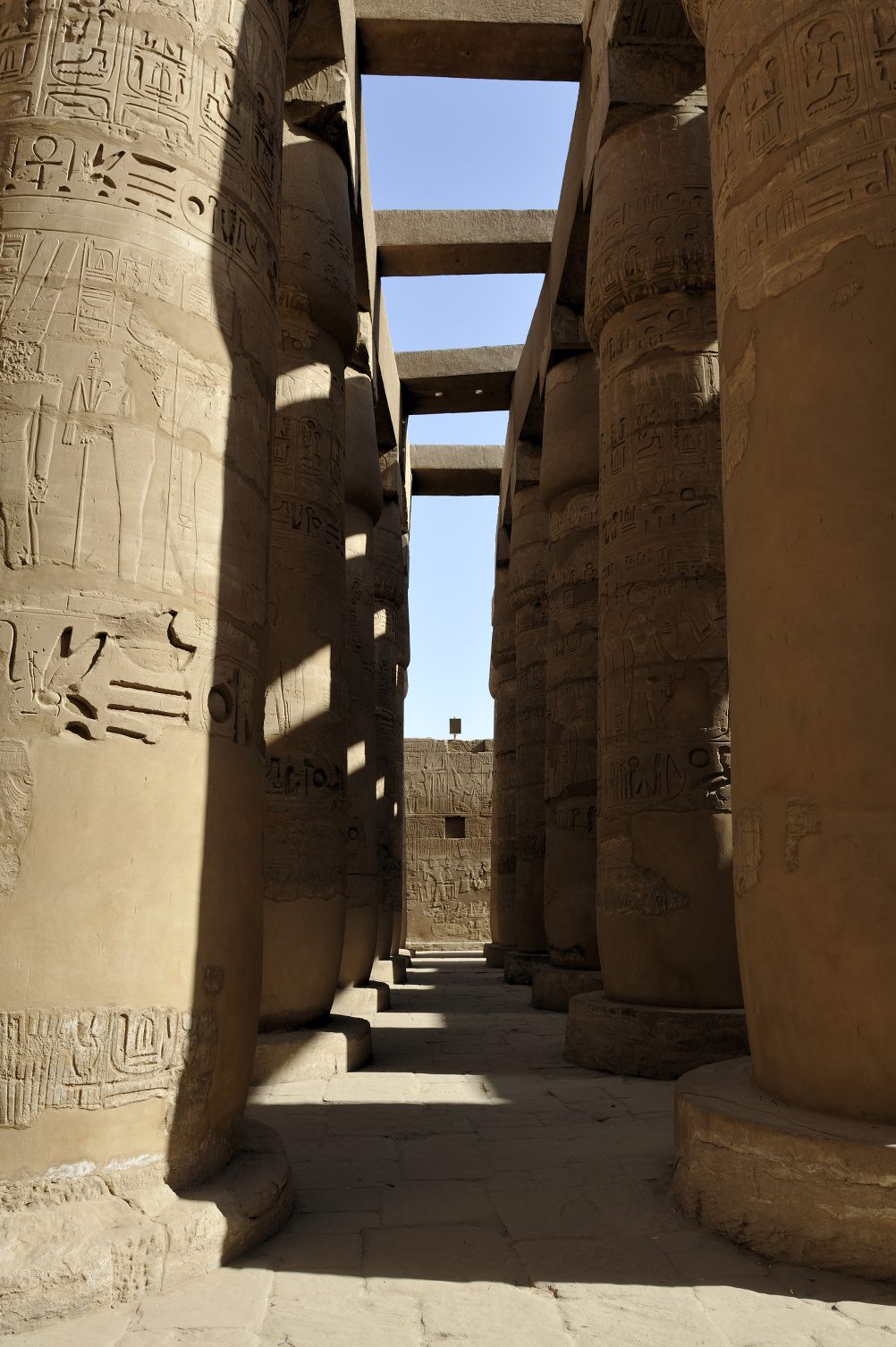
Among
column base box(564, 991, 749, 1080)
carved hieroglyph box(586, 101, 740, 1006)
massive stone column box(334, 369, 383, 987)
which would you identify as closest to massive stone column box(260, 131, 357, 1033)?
column base box(564, 991, 749, 1080)

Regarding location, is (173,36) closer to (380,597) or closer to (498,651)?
(380,597)

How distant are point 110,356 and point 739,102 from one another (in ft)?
7.59

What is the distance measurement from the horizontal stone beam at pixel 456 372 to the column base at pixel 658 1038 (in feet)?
34.7

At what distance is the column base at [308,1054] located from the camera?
16.8 feet

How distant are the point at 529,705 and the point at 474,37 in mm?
6841

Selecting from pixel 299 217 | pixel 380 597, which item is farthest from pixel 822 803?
pixel 380 597

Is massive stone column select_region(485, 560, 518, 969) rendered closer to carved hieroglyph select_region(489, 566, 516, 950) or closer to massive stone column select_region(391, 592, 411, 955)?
carved hieroglyph select_region(489, 566, 516, 950)

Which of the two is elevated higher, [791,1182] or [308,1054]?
[791,1182]

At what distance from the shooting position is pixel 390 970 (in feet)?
36.0

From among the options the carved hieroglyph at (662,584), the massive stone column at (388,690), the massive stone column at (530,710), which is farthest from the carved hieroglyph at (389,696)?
the carved hieroglyph at (662,584)

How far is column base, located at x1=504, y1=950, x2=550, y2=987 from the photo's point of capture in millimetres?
10742

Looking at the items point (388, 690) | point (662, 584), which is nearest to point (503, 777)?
point (388, 690)

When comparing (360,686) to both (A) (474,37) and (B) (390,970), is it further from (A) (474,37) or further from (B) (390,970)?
(A) (474,37)

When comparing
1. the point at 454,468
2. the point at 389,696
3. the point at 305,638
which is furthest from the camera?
the point at 454,468
